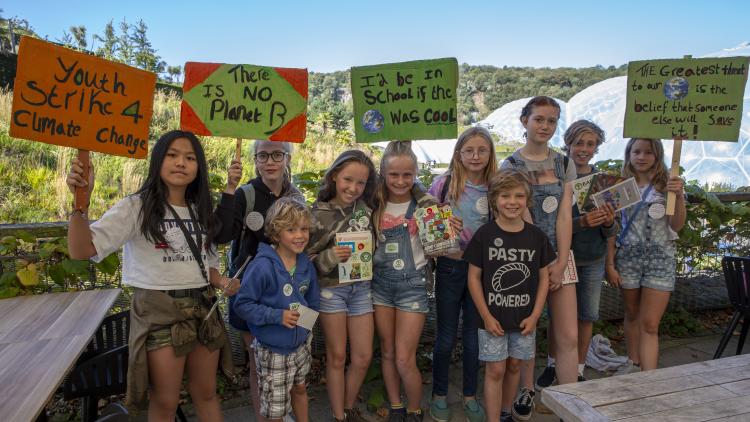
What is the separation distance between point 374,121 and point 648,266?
6.74ft

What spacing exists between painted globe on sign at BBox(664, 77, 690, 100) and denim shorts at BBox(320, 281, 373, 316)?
7.58 ft

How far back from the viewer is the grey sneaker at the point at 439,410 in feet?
9.40

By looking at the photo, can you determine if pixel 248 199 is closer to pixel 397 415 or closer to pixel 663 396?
pixel 397 415

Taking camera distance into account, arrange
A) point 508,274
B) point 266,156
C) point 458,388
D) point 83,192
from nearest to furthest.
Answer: point 83,192, point 508,274, point 266,156, point 458,388

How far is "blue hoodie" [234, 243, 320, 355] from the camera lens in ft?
7.25

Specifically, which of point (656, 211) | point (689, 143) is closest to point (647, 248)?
point (656, 211)

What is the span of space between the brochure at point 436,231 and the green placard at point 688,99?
4.74ft

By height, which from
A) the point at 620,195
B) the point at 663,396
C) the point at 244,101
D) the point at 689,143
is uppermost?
the point at 689,143

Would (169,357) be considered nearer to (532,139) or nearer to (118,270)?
(118,270)

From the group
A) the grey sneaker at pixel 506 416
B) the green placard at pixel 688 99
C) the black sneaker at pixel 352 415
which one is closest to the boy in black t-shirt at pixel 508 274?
the grey sneaker at pixel 506 416

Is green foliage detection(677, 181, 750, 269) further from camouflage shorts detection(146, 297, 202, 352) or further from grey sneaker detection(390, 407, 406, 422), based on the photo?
camouflage shorts detection(146, 297, 202, 352)

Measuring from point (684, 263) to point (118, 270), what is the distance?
199 inches

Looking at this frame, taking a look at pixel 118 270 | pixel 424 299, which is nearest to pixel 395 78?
pixel 424 299

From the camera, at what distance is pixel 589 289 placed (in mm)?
3104
